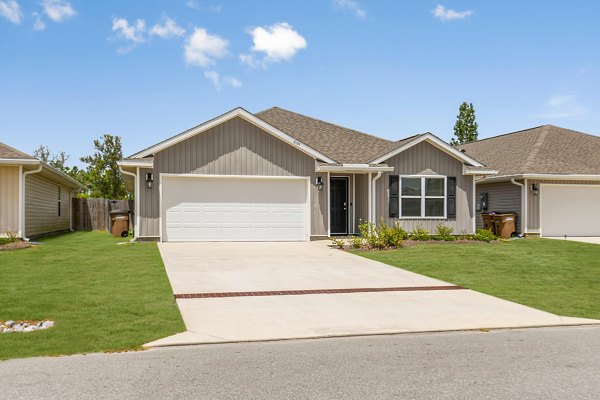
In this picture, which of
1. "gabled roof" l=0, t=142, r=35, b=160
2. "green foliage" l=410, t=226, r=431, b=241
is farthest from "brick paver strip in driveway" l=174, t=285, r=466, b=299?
"gabled roof" l=0, t=142, r=35, b=160

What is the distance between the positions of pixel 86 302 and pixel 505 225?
17.3 m

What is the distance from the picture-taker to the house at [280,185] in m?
18.0

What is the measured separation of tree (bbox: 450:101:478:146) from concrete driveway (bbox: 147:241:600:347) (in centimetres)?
3470

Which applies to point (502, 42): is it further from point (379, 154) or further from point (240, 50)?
point (240, 50)

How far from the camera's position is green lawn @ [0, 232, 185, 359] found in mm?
6023

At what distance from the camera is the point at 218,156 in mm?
18469

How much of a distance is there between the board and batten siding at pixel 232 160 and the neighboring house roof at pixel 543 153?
28.6ft

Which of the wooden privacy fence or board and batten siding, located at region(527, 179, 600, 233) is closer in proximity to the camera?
board and batten siding, located at region(527, 179, 600, 233)

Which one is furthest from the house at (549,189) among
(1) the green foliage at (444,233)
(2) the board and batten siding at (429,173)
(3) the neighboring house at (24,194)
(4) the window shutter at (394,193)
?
(3) the neighboring house at (24,194)

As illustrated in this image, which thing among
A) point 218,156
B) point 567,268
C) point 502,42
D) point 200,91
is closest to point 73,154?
point 200,91

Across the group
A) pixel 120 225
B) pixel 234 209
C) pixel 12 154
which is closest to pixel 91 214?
pixel 120 225

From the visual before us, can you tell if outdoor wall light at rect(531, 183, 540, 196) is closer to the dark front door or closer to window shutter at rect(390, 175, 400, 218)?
window shutter at rect(390, 175, 400, 218)

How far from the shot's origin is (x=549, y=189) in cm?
2184

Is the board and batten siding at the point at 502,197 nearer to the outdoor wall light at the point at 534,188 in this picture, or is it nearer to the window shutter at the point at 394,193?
the outdoor wall light at the point at 534,188
